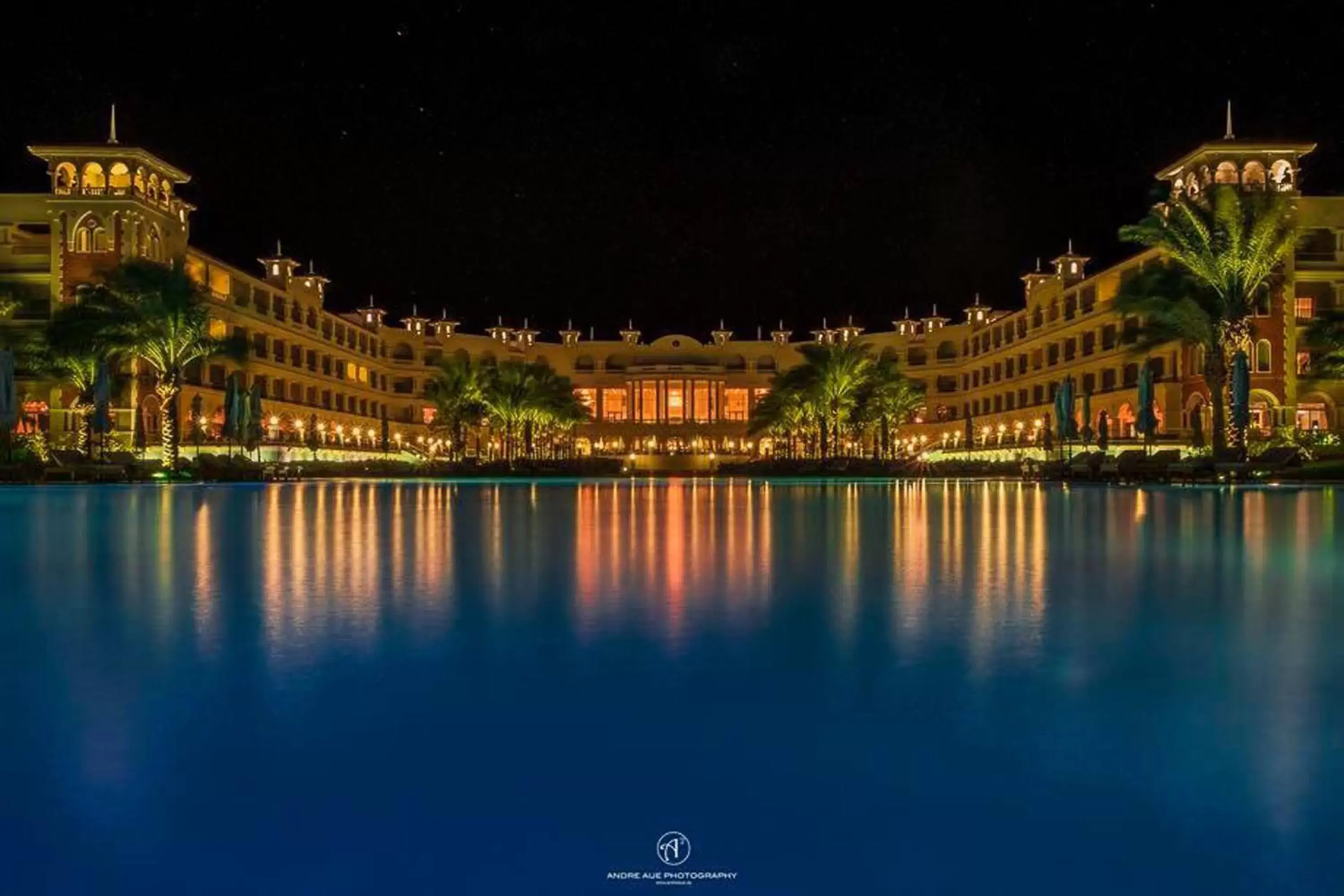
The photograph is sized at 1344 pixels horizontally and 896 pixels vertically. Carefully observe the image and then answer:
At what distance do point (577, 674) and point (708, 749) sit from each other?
4.01 ft

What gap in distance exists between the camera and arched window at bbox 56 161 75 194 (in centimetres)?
5144

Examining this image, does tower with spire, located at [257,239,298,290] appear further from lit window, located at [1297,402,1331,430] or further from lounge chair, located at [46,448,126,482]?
lit window, located at [1297,402,1331,430]

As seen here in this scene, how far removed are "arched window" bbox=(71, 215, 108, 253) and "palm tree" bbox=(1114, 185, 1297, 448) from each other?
42.9m

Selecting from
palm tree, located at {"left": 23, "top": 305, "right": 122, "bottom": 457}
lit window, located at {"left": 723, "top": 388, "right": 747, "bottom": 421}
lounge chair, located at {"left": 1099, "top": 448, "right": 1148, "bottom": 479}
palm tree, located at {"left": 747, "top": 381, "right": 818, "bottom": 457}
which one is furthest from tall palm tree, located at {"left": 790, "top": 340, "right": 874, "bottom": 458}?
lit window, located at {"left": 723, "top": 388, "right": 747, "bottom": 421}

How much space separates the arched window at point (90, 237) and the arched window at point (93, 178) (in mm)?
1485

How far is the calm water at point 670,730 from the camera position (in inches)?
112

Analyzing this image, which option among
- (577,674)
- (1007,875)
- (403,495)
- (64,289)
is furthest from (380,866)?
(64,289)

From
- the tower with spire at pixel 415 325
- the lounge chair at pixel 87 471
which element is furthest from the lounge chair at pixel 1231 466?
the tower with spire at pixel 415 325

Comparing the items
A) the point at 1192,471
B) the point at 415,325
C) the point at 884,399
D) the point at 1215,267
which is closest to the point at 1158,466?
the point at 1192,471

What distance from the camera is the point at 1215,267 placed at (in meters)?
35.2

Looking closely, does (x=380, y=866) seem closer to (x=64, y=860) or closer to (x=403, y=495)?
(x=64, y=860)

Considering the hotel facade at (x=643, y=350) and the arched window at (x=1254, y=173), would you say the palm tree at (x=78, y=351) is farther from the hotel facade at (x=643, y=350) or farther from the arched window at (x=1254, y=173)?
the arched window at (x=1254, y=173)

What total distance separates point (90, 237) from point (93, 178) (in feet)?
8.83

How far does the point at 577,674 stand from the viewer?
15.8 feet
